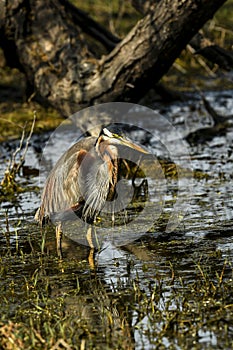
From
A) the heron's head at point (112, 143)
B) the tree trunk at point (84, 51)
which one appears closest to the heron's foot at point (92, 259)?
the heron's head at point (112, 143)

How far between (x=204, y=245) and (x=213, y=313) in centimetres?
155

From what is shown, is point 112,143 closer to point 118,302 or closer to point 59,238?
point 59,238

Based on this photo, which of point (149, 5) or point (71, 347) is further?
point (149, 5)

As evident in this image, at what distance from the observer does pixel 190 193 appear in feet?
26.9

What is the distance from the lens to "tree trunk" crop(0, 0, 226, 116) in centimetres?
831

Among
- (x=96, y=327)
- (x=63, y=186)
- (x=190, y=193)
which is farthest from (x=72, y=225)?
(x=96, y=327)

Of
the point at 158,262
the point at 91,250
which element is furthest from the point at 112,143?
the point at 158,262

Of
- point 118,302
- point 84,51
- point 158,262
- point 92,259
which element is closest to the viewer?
point 118,302

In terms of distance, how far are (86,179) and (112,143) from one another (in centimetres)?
37

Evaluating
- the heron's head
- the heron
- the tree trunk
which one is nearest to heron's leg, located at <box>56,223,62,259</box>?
the heron

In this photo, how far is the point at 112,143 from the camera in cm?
676

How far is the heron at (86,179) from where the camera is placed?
6770 mm

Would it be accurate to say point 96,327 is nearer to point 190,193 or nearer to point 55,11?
point 190,193

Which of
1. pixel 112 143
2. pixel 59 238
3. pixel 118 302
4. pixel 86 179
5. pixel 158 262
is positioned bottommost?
pixel 118 302
